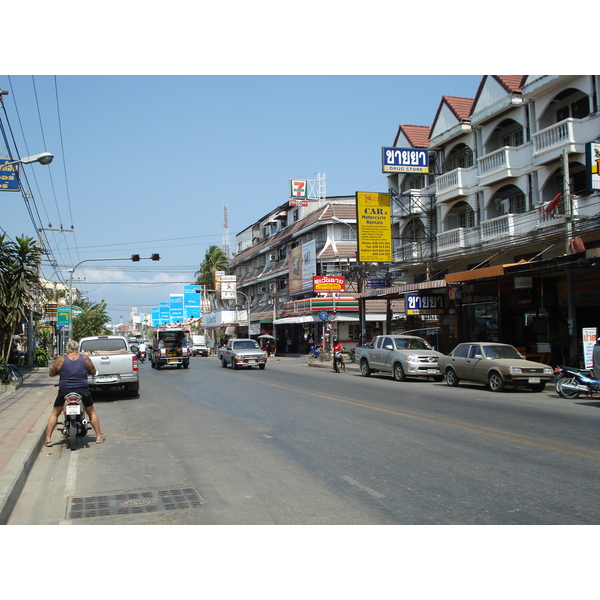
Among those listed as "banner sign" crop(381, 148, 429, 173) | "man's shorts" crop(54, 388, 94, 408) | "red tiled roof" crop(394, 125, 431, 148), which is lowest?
"man's shorts" crop(54, 388, 94, 408)

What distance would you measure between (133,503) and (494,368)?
14936mm

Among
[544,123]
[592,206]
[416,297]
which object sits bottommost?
[416,297]

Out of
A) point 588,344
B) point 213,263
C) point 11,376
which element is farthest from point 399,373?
point 213,263

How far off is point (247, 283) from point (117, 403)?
58020 millimetres

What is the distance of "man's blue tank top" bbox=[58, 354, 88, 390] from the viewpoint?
1016 cm

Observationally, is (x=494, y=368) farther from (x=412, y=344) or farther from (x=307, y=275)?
(x=307, y=275)

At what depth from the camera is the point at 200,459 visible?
9047mm

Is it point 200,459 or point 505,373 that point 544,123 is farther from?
point 200,459

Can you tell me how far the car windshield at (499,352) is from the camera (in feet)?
65.3

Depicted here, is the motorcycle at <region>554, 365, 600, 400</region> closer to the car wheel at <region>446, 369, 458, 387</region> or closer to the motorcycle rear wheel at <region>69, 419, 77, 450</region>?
the car wheel at <region>446, 369, 458, 387</region>

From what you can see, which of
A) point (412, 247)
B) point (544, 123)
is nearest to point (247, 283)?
point (412, 247)

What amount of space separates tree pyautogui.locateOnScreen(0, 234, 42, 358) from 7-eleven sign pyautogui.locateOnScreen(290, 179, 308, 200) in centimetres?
3904

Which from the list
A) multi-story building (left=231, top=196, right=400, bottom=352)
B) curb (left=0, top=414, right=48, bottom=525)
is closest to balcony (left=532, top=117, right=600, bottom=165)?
multi-story building (left=231, top=196, right=400, bottom=352)
